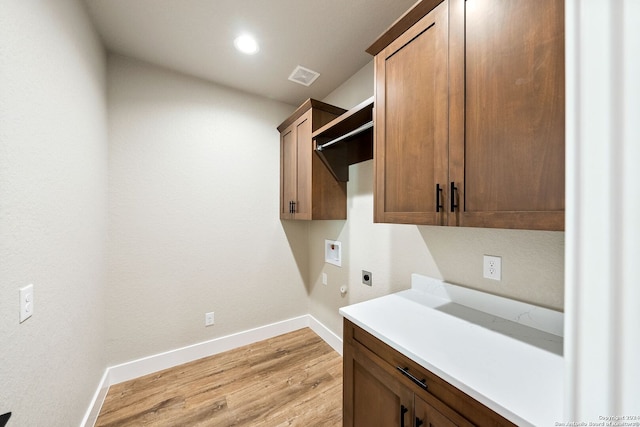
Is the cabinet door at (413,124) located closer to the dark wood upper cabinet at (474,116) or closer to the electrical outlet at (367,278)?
the dark wood upper cabinet at (474,116)

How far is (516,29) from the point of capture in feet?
2.77

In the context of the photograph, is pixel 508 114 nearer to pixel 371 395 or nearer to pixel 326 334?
pixel 371 395

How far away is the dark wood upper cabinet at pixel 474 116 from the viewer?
2.55ft

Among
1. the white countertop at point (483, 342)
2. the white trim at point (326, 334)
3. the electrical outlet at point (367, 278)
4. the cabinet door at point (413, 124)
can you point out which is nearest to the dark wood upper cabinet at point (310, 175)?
the electrical outlet at point (367, 278)

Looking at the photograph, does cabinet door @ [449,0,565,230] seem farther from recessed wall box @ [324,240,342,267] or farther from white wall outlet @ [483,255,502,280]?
recessed wall box @ [324,240,342,267]

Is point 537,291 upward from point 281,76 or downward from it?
Result: downward

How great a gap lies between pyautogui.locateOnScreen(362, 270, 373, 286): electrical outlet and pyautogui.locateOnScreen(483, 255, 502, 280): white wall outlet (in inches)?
34.6

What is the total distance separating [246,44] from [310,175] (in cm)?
106

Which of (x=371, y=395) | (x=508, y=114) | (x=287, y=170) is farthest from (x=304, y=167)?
(x=371, y=395)

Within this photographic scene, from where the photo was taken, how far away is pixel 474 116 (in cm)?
95

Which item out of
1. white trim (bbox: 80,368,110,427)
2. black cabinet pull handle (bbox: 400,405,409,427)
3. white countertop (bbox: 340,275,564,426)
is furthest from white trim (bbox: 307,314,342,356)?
white trim (bbox: 80,368,110,427)
